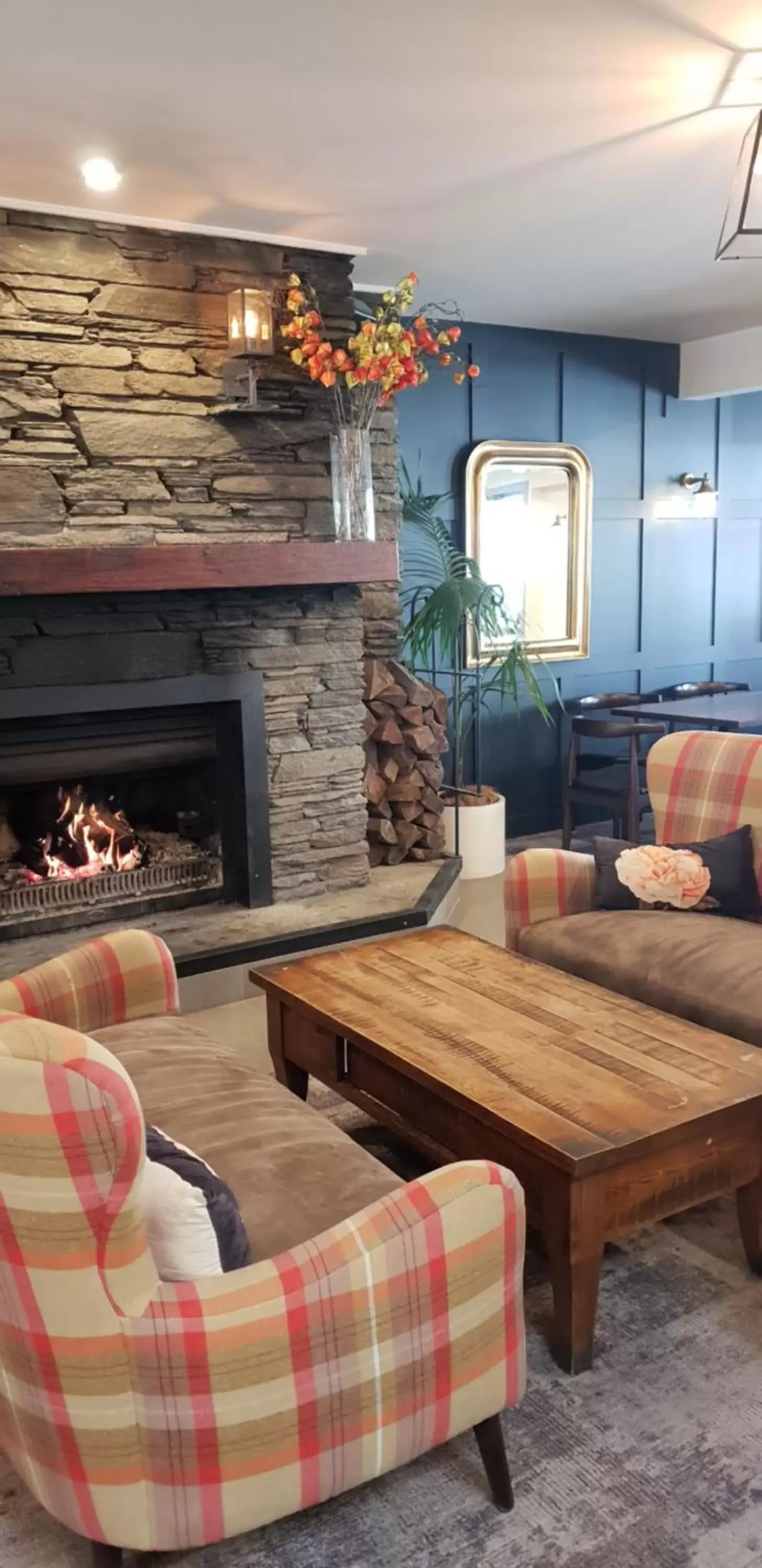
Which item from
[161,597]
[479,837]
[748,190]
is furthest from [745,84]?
[479,837]

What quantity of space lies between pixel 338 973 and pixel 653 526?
13.3ft

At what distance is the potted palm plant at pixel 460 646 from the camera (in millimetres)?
4789

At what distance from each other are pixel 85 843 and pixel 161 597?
3.01ft

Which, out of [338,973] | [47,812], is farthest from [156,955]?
[47,812]

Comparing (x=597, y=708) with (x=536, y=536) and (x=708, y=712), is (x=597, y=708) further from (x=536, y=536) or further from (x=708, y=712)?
(x=536, y=536)

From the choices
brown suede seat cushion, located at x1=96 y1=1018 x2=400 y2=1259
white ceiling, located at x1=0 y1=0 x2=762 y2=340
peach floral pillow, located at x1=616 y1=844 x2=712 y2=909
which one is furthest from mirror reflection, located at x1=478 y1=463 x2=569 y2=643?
brown suede seat cushion, located at x1=96 y1=1018 x2=400 y2=1259

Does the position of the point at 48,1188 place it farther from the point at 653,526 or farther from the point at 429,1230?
the point at 653,526

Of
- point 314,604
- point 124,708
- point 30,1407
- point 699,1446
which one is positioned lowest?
point 699,1446

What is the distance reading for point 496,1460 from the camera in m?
1.68

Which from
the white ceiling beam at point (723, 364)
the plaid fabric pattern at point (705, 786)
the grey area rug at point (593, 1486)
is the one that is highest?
the white ceiling beam at point (723, 364)

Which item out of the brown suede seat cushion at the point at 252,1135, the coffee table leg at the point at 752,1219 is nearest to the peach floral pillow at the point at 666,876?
the coffee table leg at the point at 752,1219

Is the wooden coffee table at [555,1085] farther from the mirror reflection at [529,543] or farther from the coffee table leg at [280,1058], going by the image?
the mirror reflection at [529,543]

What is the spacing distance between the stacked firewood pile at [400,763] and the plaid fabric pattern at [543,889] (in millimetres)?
1484

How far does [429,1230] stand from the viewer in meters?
1.53
